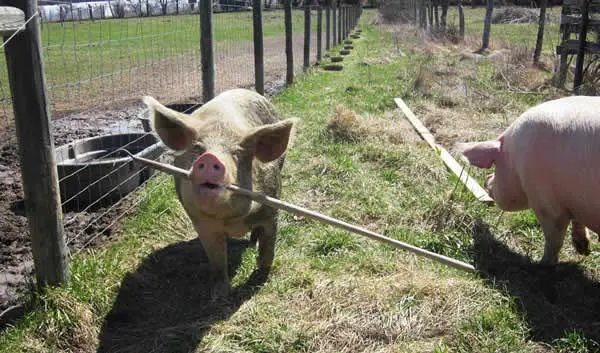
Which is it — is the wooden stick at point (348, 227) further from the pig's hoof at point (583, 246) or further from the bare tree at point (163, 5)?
the bare tree at point (163, 5)

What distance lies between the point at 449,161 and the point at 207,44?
294cm

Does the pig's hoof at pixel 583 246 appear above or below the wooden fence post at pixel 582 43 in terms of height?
below

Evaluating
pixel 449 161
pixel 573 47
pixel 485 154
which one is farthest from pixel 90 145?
pixel 573 47

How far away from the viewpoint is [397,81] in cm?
1196

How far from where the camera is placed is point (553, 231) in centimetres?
364

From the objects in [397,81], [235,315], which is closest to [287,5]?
[397,81]

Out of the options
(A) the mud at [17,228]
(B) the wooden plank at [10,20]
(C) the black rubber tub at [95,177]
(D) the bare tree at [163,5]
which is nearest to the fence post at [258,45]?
(D) the bare tree at [163,5]

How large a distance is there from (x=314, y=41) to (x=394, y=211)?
21.5 meters

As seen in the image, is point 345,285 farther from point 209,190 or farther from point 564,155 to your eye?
point 564,155

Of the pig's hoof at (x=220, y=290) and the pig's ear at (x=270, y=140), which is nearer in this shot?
the pig's ear at (x=270, y=140)

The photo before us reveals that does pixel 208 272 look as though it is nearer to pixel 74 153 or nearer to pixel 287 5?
pixel 74 153

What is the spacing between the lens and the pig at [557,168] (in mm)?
3342

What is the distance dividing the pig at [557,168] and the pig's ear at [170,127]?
2.21 metres

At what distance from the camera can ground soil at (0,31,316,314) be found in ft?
12.5
